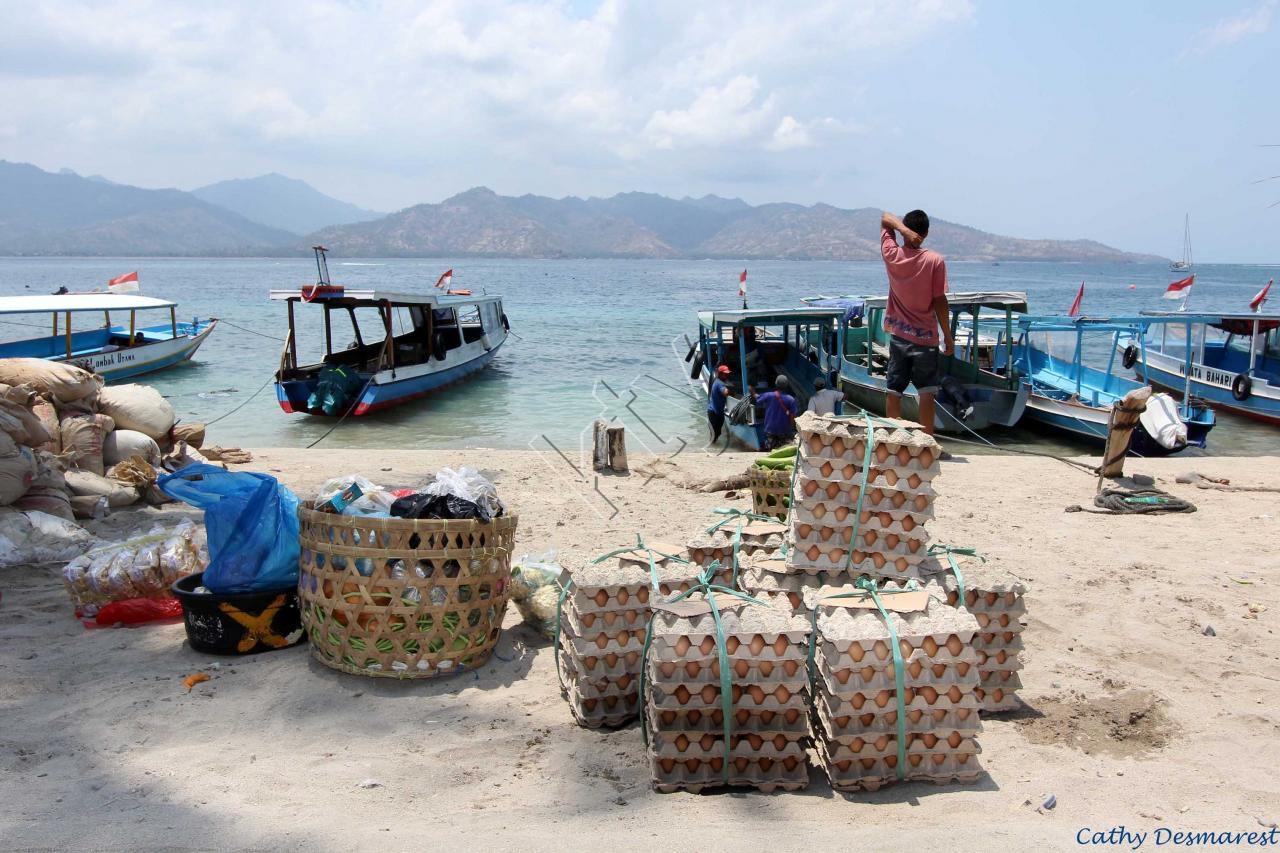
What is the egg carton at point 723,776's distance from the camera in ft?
11.8

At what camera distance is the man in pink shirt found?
7730 mm

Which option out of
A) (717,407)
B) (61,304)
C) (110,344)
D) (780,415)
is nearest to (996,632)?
(780,415)

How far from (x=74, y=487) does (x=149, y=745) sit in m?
4.31

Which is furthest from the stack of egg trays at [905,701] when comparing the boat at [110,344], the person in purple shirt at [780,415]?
the boat at [110,344]

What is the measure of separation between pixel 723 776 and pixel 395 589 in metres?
1.82

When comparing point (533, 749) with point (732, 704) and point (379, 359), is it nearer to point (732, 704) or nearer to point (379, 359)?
point (732, 704)

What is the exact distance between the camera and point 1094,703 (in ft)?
14.7

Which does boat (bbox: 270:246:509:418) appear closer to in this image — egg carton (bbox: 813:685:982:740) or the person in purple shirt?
the person in purple shirt

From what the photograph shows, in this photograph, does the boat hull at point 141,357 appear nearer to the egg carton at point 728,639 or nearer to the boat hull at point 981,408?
the boat hull at point 981,408

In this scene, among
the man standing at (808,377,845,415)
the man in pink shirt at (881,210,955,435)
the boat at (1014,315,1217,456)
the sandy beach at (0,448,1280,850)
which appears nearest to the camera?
the sandy beach at (0,448,1280,850)

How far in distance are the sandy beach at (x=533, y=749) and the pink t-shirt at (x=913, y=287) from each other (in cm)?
254

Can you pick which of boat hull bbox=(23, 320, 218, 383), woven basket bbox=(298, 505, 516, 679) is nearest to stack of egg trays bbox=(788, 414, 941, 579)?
woven basket bbox=(298, 505, 516, 679)

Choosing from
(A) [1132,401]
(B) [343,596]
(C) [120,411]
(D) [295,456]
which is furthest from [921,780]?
(D) [295,456]

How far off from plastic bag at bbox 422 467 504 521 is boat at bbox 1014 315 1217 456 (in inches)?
337
